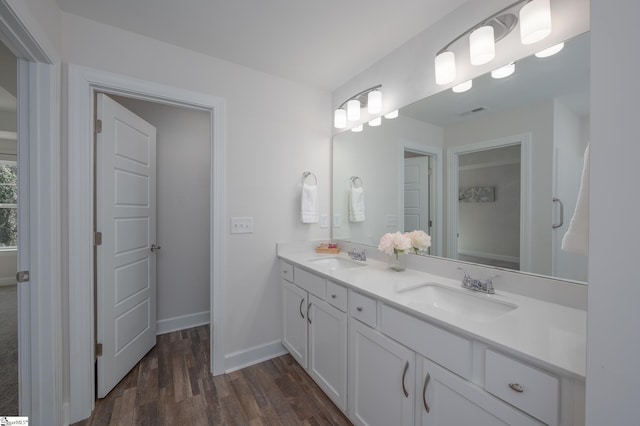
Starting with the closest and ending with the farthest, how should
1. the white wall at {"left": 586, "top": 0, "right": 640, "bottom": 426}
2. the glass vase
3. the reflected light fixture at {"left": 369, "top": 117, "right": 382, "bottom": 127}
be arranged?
the white wall at {"left": 586, "top": 0, "right": 640, "bottom": 426} → the glass vase → the reflected light fixture at {"left": 369, "top": 117, "right": 382, "bottom": 127}

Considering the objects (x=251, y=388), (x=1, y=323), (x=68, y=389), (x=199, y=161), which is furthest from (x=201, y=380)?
(x=1, y=323)

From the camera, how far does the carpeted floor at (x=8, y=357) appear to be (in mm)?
1624

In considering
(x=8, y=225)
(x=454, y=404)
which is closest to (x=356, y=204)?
(x=454, y=404)

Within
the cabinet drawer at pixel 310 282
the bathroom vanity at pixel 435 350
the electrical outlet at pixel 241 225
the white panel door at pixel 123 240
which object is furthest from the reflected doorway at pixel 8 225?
the bathroom vanity at pixel 435 350

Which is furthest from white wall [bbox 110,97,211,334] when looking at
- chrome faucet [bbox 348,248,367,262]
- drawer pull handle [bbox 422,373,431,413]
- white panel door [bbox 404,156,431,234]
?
drawer pull handle [bbox 422,373,431,413]

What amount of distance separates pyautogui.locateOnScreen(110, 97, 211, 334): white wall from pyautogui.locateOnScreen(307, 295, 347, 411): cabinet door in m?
1.55

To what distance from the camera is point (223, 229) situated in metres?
1.95

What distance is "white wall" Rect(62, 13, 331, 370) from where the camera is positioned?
1.85 m

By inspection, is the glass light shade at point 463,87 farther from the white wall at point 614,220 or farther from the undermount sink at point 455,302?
the undermount sink at point 455,302

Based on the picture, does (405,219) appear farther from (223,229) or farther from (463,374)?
(223,229)

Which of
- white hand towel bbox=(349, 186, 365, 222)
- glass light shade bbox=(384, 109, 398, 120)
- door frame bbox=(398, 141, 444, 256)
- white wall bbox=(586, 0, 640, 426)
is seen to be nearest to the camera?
white wall bbox=(586, 0, 640, 426)

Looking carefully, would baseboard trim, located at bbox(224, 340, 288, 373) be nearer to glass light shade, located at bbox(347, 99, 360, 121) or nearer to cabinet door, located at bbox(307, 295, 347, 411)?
cabinet door, located at bbox(307, 295, 347, 411)

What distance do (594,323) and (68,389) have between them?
239 cm

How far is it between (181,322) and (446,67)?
3.10 meters
